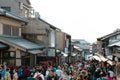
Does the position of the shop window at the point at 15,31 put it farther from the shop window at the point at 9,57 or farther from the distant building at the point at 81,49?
the distant building at the point at 81,49

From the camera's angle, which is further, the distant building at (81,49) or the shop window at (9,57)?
the distant building at (81,49)

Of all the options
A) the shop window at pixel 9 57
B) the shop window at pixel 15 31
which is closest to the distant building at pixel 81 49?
the shop window at pixel 15 31

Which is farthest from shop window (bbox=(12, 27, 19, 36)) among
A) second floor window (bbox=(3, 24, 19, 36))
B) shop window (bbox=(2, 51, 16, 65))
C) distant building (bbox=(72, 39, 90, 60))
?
distant building (bbox=(72, 39, 90, 60))

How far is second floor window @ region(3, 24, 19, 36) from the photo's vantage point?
31211 mm

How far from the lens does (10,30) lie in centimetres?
3300

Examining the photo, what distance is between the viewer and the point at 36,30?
40250 mm

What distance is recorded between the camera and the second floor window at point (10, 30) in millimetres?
31211

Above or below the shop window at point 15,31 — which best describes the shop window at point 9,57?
below

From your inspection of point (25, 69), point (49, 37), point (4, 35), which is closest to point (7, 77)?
point (25, 69)

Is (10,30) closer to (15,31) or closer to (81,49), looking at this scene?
(15,31)

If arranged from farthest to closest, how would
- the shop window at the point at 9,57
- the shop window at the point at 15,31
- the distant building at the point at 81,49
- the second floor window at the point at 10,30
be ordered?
the distant building at the point at 81,49 → the shop window at the point at 15,31 → the second floor window at the point at 10,30 → the shop window at the point at 9,57

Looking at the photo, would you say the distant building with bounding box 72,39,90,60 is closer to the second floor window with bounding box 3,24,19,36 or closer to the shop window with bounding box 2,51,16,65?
the second floor window with bounding box 3,24,19,36

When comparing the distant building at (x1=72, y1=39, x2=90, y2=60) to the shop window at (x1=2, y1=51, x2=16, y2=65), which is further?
the distant building at (x1=72, y1=39, x2=90, y2=60)

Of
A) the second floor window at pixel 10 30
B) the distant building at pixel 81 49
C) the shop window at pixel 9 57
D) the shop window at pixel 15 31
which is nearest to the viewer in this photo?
the shop window at pixel 9 57
